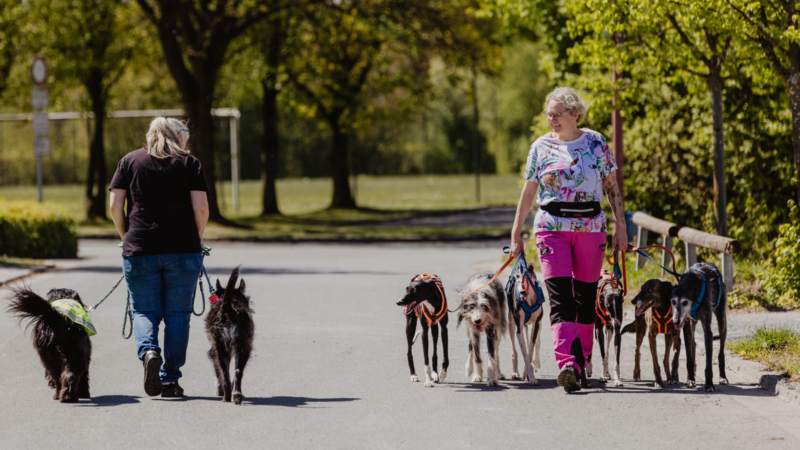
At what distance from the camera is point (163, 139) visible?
6.91m

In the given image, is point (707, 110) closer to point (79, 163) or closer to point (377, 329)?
point (377, 329)

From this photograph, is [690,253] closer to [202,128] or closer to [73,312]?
[73,312]

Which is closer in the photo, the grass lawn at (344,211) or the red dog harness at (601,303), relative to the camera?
the red dog harness at (601,303)

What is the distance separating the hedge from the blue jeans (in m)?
12.0

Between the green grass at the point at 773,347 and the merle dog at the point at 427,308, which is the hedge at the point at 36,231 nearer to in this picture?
the merle dog at the point at 427,308

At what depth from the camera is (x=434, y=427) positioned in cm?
602

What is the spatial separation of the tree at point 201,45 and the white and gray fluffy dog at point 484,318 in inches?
765

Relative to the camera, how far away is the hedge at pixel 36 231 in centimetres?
1790

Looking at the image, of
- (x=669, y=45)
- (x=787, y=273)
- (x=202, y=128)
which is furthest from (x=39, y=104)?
(x=787, y=273)

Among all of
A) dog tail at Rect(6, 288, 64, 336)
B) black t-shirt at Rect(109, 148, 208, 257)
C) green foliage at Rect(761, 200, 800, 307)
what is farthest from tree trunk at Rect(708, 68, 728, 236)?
dog tail at Rect(6, 288, 64, 336)

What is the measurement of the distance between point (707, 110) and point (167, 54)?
53.0ft

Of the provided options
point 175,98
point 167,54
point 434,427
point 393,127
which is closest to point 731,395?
point 434,427

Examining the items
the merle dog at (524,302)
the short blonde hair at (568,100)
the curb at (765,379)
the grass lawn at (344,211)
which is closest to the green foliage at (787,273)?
the curb at (765,379)

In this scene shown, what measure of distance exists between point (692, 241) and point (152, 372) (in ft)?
21.1
